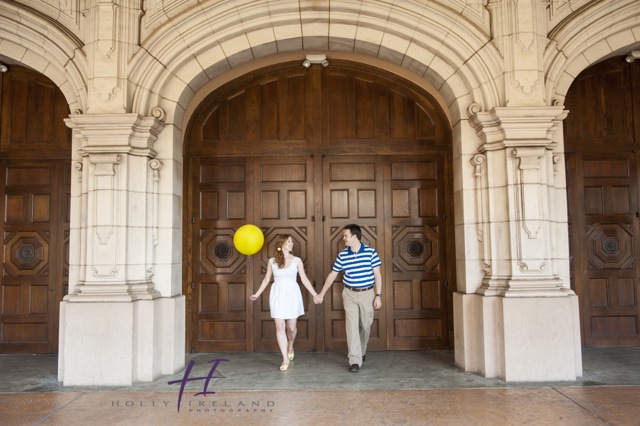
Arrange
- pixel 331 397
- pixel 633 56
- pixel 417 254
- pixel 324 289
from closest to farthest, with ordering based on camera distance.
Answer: pixel 331 397, pixel 324 289, pixel 633 56, pixel 417 254

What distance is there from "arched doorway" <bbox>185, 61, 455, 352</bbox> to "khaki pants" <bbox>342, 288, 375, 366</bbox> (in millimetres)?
927

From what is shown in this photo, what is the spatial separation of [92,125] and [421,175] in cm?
432

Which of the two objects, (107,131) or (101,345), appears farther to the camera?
(107,131)

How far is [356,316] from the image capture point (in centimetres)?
588

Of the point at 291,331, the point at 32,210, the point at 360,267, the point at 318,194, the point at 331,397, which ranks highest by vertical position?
the point at 318,194

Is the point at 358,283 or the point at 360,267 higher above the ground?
the point at 360,267

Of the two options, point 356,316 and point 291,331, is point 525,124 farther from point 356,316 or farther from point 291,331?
point 291,331

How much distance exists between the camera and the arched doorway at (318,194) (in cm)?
683

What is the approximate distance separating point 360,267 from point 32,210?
16.0 ft

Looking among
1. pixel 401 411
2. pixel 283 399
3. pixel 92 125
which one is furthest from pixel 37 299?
pixel 401 411

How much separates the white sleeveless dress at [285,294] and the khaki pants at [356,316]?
62 cm

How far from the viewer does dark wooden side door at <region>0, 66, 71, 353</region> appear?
22.7ft

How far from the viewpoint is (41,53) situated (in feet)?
19.4

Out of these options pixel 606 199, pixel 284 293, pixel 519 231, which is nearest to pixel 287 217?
pixel 284 293
